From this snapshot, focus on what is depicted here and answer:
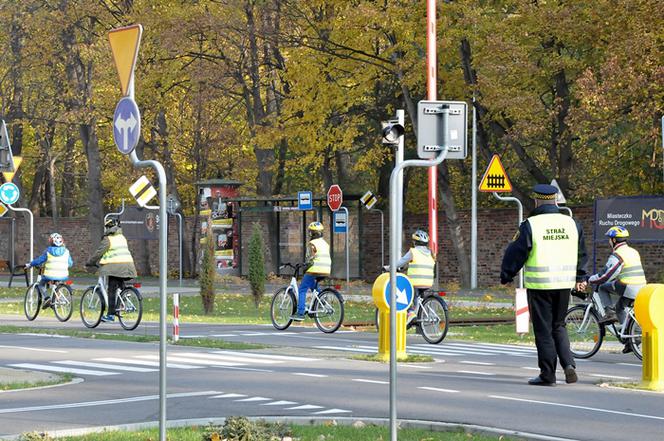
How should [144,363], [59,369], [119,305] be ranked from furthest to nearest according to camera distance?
1. [119,305]
2. [144,363]
3. [59,369]

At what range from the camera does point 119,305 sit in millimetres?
23953

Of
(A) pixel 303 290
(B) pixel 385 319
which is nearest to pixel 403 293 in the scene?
(B) pixel 385 319

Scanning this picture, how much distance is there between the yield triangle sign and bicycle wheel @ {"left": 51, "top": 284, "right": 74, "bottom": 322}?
58.2 feet

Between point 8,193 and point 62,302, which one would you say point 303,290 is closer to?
point 62,302

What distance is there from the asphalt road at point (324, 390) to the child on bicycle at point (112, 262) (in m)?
3.10

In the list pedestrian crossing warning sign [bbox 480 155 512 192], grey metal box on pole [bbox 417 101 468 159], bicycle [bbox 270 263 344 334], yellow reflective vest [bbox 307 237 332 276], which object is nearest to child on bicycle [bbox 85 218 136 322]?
bicycle [bbox 270 263 344 334]

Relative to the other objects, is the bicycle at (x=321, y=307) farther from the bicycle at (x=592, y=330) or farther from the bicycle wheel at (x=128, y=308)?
the bicycle at (x=592, y=330)

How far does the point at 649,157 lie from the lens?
118 feet

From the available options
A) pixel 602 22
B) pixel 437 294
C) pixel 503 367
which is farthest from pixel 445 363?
pixel 602 22

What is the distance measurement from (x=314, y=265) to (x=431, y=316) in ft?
8.85

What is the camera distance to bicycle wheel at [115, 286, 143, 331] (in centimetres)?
2378

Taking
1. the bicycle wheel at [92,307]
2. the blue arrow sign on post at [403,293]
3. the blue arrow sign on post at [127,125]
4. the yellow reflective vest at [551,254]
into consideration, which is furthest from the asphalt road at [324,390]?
the bicycle wheel at [92,307]

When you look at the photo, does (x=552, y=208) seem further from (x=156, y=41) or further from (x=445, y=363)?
(x=156, y=41)

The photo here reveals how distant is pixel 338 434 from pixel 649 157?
27.2 meters
